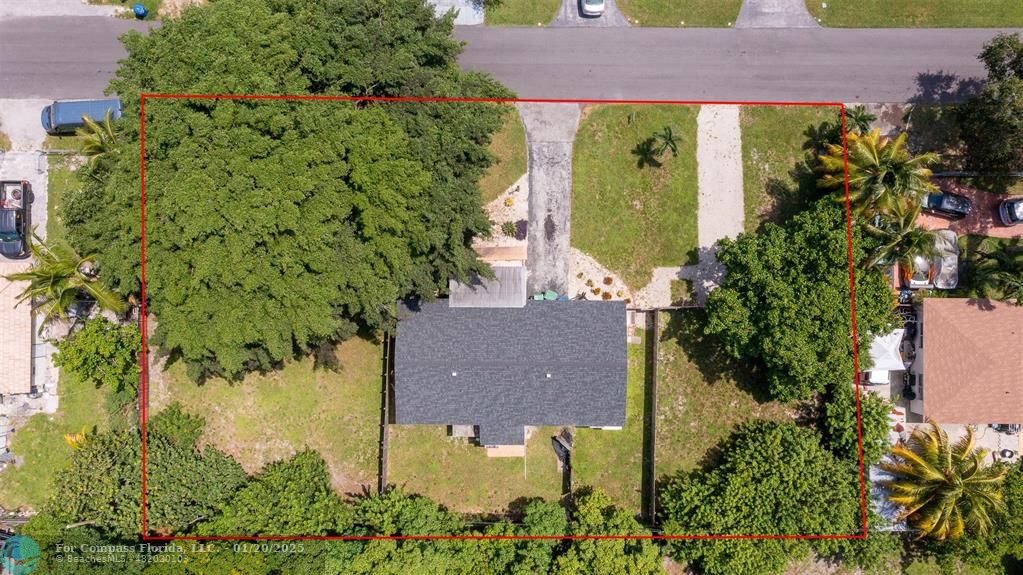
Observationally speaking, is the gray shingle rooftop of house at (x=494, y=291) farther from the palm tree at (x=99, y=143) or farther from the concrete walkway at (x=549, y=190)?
the palm tree at (x=99, y=143)

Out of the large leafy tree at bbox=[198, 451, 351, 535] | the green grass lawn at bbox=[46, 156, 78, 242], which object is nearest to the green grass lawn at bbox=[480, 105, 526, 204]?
the large leafy tree at bbox=[198, 451, 351, 535]

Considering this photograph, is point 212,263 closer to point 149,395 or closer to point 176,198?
point 176,198

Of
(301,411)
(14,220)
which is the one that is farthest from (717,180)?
(14,220)

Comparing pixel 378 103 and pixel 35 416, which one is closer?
pixel 378 103

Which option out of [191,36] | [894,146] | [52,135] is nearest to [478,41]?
[191,36]

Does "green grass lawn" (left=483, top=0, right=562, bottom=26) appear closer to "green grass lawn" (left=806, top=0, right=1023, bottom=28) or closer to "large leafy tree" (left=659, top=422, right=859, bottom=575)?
"green grass lawn" (left=806, top=0, right=1023, bottom=28)

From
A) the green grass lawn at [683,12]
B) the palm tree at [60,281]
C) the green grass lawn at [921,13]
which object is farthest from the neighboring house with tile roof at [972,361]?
the palm tree at [60,281]

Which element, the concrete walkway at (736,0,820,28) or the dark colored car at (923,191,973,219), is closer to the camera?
the dark colored car at (923,191,973,219)
